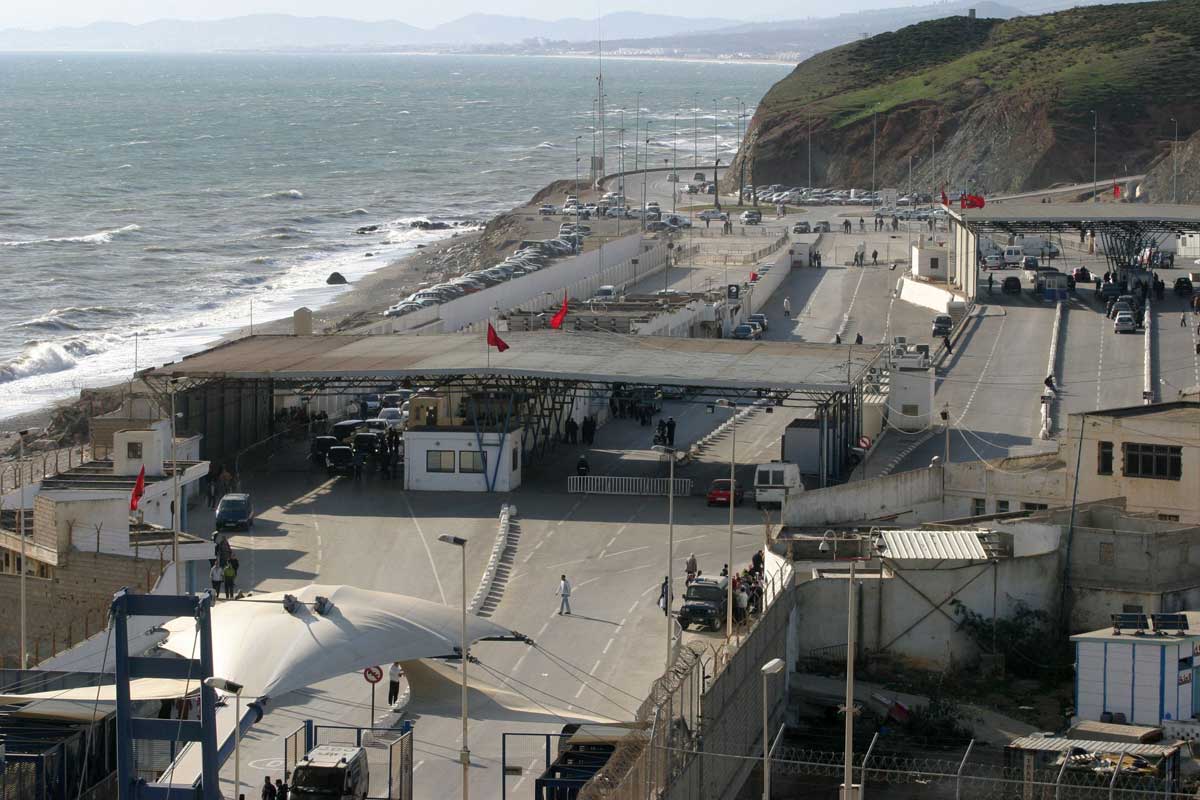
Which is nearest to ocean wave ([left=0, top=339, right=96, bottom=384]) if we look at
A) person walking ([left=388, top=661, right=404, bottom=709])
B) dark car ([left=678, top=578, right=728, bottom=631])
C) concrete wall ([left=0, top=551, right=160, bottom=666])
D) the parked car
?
the parked car

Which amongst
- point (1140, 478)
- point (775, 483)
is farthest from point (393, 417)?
point (1140, 478)

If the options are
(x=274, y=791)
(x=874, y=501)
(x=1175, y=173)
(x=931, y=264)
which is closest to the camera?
(x=274, y=791)

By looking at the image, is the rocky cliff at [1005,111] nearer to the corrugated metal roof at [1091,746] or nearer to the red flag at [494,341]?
the red flag at [494,341]

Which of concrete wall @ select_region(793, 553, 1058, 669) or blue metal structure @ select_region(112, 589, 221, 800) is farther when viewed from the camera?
concrete wall @ select_region(793, 553, 1058, 669)

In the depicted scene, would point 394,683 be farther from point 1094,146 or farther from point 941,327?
point 1094,146

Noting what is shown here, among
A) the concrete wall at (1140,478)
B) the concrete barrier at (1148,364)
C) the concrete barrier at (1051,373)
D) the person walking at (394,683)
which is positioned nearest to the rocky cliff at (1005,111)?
the concrete barrier at (1051,373)

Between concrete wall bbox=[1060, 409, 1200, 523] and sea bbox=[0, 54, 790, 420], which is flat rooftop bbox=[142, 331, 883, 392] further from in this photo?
sea bbox=[0, 54, 790, 420]
